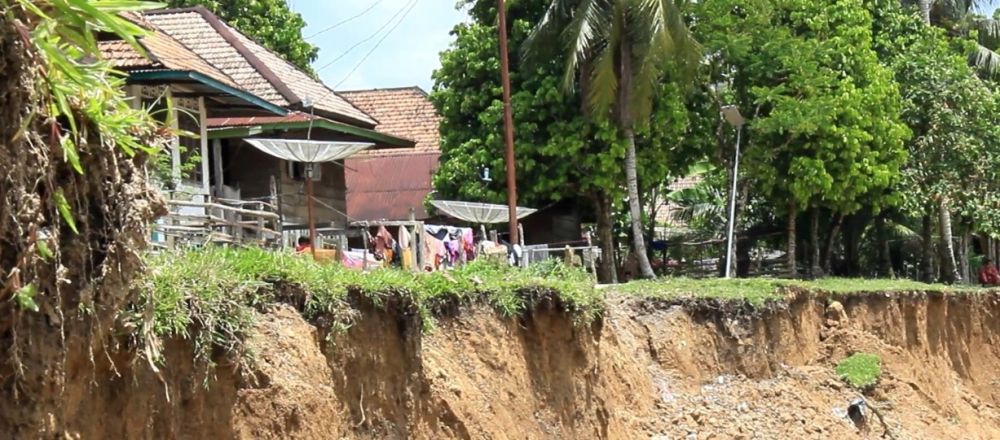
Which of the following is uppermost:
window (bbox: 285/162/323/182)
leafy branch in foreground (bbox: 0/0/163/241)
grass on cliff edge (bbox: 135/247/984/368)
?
window (bbox: 285/162/323/182)

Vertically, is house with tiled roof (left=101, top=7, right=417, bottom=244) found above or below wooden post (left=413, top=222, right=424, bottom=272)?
above

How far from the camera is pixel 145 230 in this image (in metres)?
5.92

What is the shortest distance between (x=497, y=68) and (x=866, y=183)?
8.45 meters

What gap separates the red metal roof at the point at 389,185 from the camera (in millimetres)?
31844

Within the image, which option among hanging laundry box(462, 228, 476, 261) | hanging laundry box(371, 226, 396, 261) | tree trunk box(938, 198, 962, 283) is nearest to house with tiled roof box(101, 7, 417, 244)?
hanging laundry box(371, 226, 396, 261)

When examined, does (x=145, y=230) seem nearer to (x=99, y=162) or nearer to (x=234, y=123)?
(x=99, y=162)

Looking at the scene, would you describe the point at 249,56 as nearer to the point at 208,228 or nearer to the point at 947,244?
the point at 208,228

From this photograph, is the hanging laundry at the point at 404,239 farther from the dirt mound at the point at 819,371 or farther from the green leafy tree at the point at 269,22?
the green leafy tree at the point at 269,22

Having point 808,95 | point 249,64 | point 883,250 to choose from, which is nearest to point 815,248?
point 808,95

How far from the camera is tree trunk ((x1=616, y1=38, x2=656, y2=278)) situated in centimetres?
2539

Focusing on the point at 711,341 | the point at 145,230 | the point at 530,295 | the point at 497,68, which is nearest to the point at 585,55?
the point at 497,68

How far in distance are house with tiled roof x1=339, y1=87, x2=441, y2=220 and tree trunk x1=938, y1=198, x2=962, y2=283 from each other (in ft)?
41.3

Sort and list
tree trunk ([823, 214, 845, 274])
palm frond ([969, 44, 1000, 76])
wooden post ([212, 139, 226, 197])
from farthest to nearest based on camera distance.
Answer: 1. palm frond ([969, 44, 1000, 76])
2. tree trunk ([823, 214, 845, 274])
3. wooden post ([212, 139, 226, 197])

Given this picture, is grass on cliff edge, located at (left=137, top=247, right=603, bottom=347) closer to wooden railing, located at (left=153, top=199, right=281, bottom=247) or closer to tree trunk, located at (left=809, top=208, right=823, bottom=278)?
wooden railing, located at (left=153, top=199, right=281, bottom=247)
